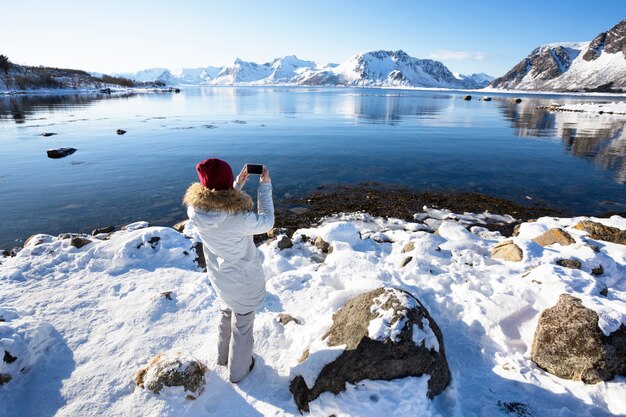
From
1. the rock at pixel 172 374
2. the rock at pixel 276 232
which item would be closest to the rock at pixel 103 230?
the rock at pixel 276 232

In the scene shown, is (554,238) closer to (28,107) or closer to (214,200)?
(214,200)

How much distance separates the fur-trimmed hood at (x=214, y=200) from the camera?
3584 mm

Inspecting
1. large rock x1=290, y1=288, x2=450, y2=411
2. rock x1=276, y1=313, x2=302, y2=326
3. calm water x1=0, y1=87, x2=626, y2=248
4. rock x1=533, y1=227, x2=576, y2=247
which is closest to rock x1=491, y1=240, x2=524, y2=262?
rock x1=533, y1=227, x2=576, y2=247

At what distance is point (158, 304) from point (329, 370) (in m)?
3.80

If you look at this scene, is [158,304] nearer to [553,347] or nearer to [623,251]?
[553,347]

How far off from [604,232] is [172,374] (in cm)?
1173

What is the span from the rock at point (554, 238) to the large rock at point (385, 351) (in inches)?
252

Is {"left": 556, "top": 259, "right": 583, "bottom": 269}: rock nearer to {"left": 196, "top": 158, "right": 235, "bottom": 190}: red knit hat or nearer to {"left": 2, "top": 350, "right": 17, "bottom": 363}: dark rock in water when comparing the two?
{"left": 196, "top": 158, "right": 235, "bottom": 190}: red knit hat

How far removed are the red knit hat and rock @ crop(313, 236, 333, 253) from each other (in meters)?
5.55

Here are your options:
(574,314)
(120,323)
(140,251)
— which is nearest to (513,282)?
(574,314)

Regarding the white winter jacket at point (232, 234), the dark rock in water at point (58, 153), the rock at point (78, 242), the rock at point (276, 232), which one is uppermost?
the white winter jacket at point (232, 234)

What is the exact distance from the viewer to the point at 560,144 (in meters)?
27.2

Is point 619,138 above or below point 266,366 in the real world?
above

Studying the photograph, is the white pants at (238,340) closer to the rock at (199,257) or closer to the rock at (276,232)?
the rock at (199,257)
